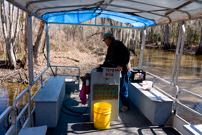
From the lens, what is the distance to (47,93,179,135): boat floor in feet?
13.0

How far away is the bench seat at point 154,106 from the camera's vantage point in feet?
14.1

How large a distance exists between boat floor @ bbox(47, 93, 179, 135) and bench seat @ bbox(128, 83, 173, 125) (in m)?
0.15

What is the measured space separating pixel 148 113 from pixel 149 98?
0.40m

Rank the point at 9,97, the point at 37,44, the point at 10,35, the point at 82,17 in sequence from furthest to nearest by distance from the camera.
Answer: the point at 37,44 < the point at 10,35 < the point at 9,97 < the point at 82,17

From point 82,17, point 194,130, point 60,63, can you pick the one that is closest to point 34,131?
point 194,130

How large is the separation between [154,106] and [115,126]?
3.31 feet

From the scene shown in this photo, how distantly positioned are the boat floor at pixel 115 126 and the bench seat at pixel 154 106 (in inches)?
6.1

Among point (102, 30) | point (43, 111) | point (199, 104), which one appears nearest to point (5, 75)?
point (43, 111)

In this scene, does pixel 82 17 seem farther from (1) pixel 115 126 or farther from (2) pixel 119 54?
(1) pixel 115 126

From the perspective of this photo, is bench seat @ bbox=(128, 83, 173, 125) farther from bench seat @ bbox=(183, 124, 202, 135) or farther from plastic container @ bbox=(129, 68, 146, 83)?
bench seat @ bbox=(183, 124, 202, 135)

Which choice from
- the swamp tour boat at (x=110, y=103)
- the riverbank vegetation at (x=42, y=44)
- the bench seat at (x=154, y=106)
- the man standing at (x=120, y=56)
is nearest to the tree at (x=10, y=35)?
the riverbank vegetation at (x=42, y=44)

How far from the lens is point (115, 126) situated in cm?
424

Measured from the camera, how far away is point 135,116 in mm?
4781

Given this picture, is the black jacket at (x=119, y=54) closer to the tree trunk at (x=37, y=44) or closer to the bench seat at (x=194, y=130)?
the bench seat at (x=194, y=130)
